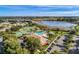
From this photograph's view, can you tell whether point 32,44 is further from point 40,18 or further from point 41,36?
point 40,18

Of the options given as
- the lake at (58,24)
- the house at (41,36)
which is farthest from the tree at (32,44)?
the lake at (58,24)

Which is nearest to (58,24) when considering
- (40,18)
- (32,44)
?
(40,18)

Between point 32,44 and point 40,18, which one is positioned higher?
point 40,18

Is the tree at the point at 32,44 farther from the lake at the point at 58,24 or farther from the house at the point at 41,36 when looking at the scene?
the lake at the point at 58,24

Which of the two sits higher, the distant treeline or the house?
the distant treeline

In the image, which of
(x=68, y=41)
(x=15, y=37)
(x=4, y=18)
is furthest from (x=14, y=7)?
(x=68, y=41)

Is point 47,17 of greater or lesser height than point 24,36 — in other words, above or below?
above

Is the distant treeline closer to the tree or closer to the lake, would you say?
the lake

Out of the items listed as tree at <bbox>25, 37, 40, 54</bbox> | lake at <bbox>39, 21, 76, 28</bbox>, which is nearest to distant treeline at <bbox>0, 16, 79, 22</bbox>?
lake at <bbox>39, 21, 76, 28</bbox>

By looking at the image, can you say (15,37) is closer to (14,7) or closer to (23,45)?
(23,45)
